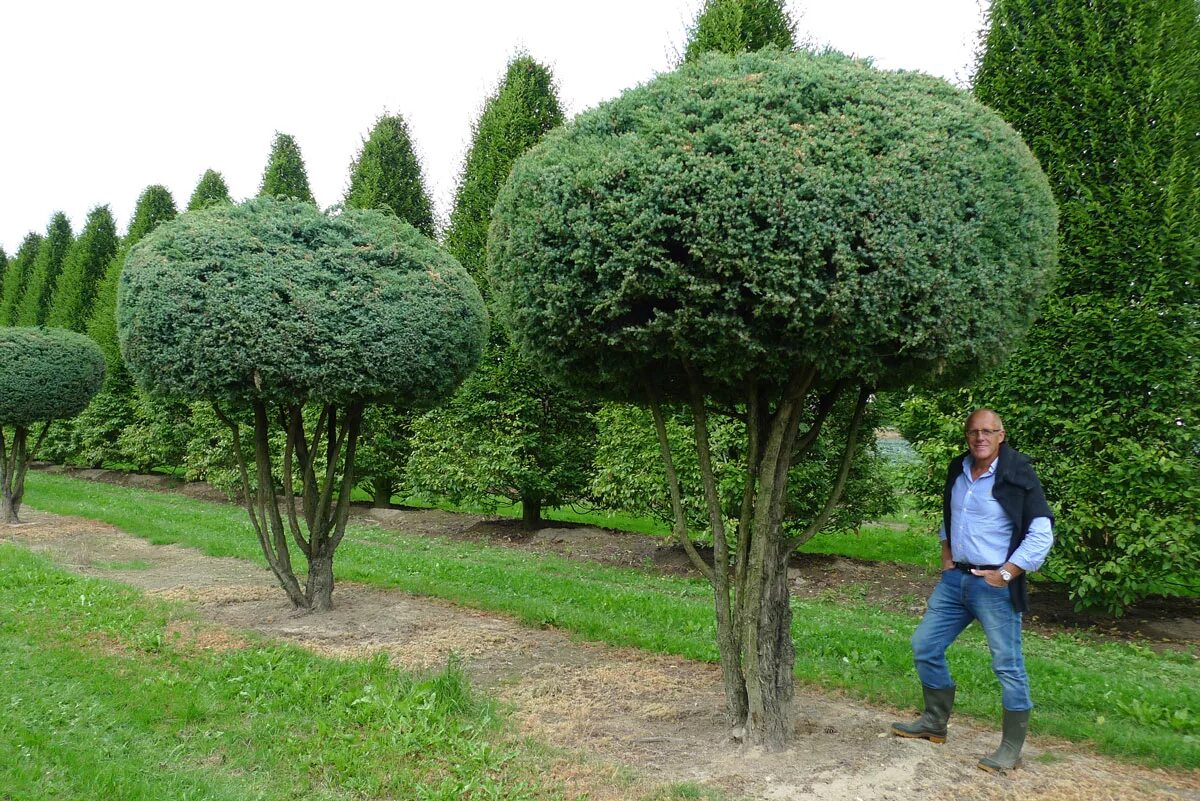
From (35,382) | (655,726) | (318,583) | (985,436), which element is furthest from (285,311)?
(35,382)

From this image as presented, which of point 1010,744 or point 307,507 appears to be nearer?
point 1010,744

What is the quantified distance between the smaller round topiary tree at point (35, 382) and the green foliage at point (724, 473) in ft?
32.5

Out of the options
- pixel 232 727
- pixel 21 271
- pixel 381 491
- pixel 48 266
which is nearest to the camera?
pixel 232 727

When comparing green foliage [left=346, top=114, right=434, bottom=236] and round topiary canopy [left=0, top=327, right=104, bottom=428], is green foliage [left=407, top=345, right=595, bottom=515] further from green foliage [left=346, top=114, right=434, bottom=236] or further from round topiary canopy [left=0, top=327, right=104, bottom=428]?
round topiary canopy [left=0, top=327, right=104, bottom=428]

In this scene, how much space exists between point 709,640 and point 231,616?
14.6 ft

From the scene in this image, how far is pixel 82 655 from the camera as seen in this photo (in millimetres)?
6254

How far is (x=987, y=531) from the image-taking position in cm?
439

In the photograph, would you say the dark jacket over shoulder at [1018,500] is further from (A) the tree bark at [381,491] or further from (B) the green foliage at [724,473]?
(A) the tree bark at [381,491]

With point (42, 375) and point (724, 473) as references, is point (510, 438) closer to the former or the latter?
point (724, 473)

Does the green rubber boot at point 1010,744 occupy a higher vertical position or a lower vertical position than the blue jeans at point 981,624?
lower

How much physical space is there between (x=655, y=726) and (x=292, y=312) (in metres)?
4.17

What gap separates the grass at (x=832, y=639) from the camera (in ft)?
16.9

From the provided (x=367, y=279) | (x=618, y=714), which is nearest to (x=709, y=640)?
(x=618, y=714)

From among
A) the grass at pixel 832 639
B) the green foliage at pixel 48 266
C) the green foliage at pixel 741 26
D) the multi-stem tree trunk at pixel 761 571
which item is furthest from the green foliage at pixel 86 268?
the multi-stem tree trunk at pixel 761 571
